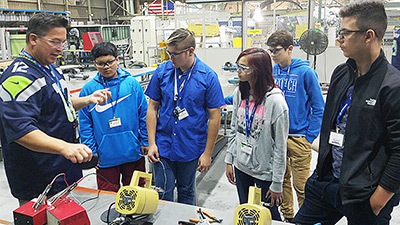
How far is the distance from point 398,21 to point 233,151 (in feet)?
17.9

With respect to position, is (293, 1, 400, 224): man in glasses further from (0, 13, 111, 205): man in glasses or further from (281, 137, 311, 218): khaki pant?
(0, 13, 111, 205): man in glasses

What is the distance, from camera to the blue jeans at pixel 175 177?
2.07m

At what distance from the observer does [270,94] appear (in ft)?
5.90

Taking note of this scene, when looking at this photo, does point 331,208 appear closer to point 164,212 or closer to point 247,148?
point 247,148

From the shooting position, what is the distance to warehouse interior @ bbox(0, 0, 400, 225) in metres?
2.80

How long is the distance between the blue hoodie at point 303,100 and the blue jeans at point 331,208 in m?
0.81

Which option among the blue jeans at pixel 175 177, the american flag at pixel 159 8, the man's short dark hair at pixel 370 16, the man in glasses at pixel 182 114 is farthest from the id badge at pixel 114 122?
the american flag at pixel 159 8

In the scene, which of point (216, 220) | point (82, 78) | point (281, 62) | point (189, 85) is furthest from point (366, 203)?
point (82, 78)

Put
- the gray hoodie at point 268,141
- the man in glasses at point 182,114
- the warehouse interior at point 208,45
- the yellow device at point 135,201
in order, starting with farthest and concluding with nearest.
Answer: the warehouse interior at point 208,45
the man in glasses at point 182,114
the gray hoodie at point 268,141
the yellow device at point 135,201

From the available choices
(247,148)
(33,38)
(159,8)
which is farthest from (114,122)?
(159,8)

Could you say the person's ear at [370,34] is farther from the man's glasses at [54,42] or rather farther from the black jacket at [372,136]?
the man's glasses at [54,42]

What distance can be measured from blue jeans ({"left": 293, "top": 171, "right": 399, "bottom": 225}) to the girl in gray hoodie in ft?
0.72

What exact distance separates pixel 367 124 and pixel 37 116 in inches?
54.4

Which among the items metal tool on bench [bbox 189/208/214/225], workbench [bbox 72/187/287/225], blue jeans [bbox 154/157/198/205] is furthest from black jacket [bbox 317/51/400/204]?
blue jeans [bbox 154/157/198/205]
